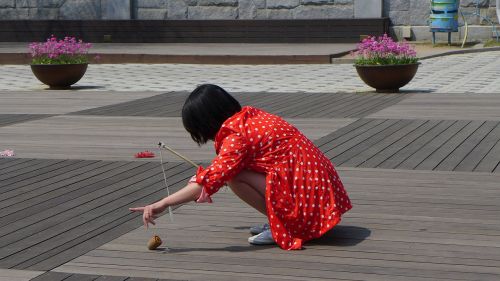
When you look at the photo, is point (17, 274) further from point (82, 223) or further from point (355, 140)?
point (355, 140)

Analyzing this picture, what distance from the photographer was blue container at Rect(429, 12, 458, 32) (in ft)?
69.5

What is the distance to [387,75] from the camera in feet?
45.4

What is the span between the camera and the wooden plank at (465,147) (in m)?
8.23

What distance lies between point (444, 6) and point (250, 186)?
16185 millimetres

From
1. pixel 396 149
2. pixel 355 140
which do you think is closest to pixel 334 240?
pixel 396 149

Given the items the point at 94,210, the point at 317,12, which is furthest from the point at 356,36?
the point at 94,210

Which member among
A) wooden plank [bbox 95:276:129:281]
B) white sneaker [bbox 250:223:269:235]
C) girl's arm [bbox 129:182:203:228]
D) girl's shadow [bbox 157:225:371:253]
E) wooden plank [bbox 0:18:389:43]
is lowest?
wooden plank [bbox 0:18:389:43]

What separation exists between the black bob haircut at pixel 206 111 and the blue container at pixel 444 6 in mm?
16238

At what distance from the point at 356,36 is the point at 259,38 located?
2.32 m

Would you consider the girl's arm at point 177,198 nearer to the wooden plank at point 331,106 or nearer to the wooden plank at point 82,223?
the wooden plank at point 82,223

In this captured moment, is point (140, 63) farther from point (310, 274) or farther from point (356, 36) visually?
point (310, 274)

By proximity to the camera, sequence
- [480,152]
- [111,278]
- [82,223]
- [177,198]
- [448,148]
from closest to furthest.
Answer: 1. [111,278]
2. [177,198]
3. [82,223]
4. [480,152]
5. [448,148]

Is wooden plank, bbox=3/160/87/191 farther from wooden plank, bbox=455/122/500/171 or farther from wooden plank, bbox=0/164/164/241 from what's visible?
wooden plank, bbox=455/122/500/171

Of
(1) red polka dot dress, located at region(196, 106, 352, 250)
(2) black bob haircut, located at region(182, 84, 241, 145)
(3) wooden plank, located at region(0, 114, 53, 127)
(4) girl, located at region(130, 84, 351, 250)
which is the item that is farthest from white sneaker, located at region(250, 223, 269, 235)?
(3) wooden plank, located at region(0, 114, 53, 127)
